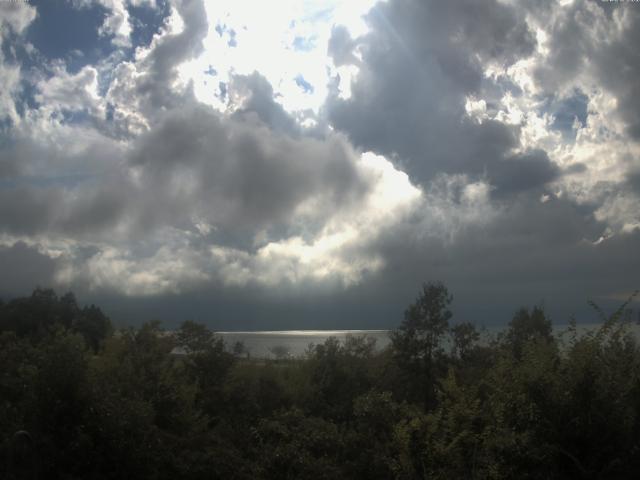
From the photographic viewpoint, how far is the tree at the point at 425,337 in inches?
1251

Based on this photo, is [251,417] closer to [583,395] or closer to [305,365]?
[305,365]

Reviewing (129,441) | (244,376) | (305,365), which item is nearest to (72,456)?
(129,441)

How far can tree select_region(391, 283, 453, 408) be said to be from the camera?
31.8 metres

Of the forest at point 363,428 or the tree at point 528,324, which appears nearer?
the forest at point 363,428

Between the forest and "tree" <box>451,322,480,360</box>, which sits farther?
"tree" <box>451,322,480,360</box>

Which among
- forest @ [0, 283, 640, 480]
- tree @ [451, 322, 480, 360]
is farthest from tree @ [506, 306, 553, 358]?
forest @ [0, 283, 640, 480]

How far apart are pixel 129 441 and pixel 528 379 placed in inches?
462

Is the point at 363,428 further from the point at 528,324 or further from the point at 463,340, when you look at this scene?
the point at 528,324

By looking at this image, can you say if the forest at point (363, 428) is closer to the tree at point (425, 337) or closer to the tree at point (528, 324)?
the tree at point (425, 337)

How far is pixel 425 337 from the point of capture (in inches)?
1259

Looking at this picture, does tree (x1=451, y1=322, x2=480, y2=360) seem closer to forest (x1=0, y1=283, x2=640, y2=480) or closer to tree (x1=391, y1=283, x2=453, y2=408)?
tree (x1=391, y1=283, x2=453, y2=408)

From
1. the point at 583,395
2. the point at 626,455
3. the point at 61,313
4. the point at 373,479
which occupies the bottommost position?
the point at 373,479

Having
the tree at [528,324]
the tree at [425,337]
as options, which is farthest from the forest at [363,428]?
the tree at [528,324]

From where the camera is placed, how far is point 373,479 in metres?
19.4
